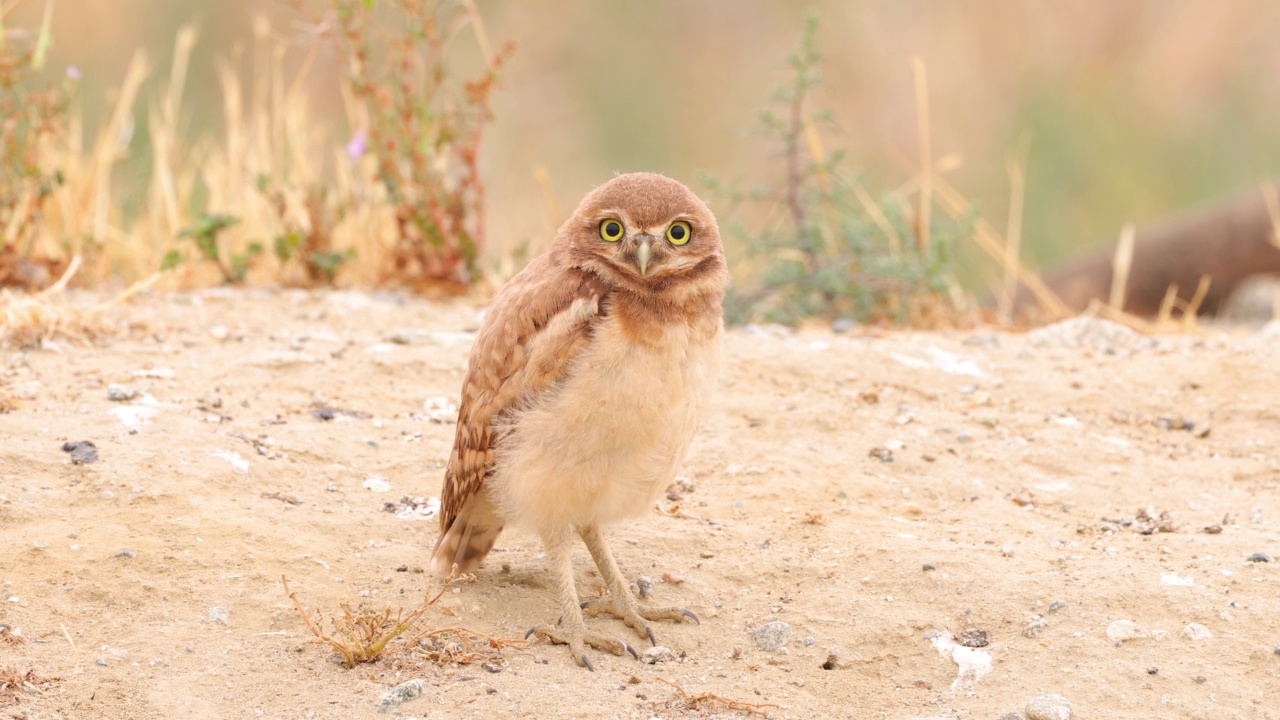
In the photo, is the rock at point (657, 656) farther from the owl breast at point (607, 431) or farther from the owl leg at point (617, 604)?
the owl breast at point (607, 431)

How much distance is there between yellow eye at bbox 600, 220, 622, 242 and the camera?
3707 mm

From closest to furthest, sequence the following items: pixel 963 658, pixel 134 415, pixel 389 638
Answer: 1. pixel 389 638
2. pixel 963 658
3. pixel 134 415

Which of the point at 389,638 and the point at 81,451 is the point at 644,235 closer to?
the point at 389,638

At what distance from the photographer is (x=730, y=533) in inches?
170

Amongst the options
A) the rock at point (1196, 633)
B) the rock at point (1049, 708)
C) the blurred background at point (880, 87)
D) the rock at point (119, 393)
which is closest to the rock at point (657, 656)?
the rock at point (1049, 708)

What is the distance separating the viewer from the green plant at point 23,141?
609cm

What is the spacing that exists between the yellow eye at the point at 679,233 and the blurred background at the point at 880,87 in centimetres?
828

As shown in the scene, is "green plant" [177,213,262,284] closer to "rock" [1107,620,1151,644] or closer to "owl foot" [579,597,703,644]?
"owl foot" [579,597,703,644]

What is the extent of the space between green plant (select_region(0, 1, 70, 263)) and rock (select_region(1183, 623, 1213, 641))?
17.0 ft

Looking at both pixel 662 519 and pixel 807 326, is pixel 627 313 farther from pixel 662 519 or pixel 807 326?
pixel 807 326

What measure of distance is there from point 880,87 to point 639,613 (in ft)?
36.4

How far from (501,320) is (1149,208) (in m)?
10.1

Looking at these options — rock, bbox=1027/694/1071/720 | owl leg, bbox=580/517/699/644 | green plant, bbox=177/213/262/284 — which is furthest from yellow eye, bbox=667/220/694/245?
green plant, bbox=177/213/262/284

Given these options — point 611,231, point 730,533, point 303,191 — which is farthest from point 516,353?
point 303,191
